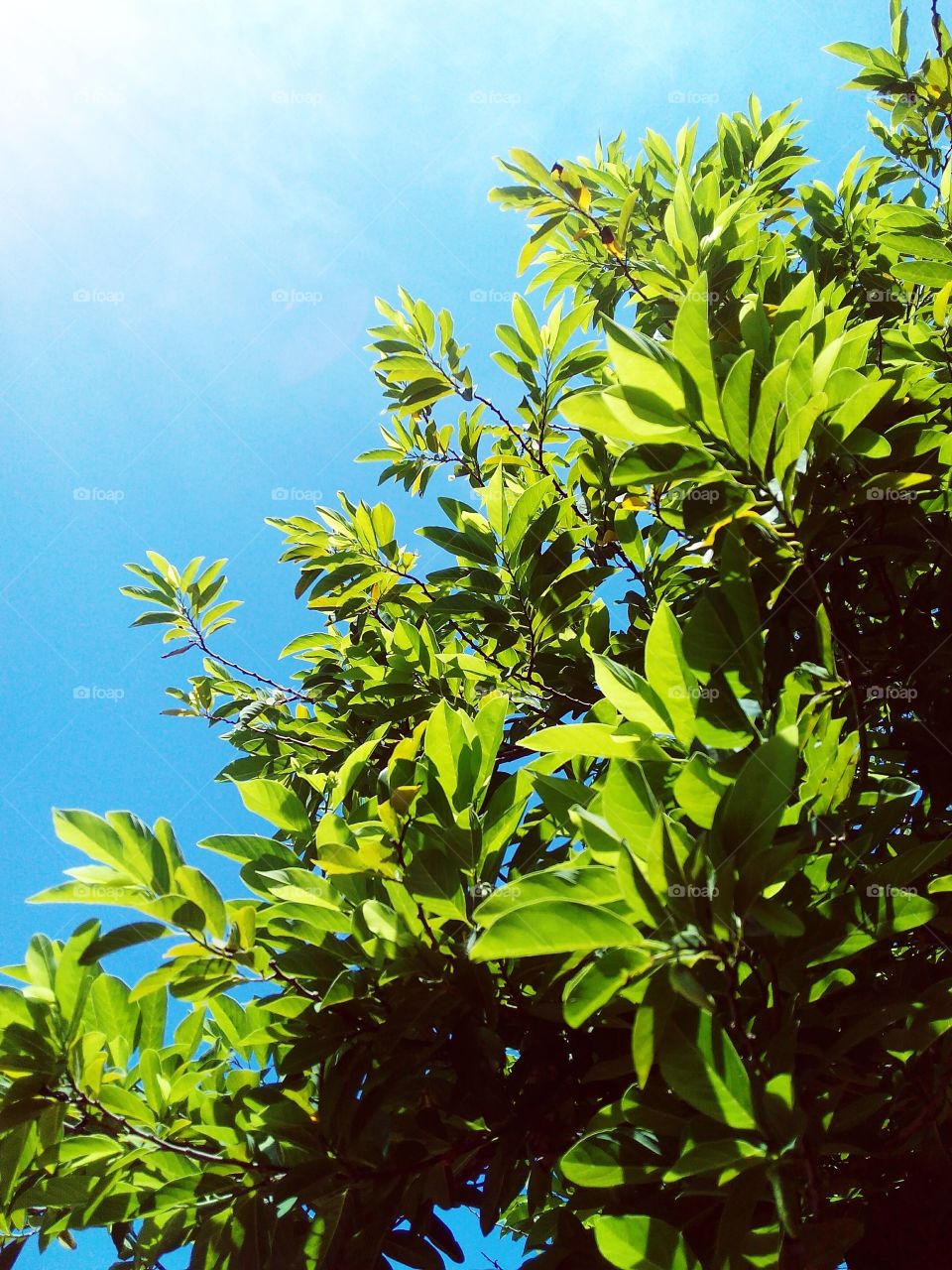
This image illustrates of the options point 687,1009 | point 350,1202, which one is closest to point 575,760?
point 687,1009

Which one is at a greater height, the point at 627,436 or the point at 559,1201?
the point at 627,436

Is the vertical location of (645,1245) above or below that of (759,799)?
below

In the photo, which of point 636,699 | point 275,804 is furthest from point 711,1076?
point 275,804

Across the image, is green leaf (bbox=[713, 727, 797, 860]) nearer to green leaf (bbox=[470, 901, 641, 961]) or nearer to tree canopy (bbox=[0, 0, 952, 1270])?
tree canopy (bbox=[0, 0, 952, 1270])

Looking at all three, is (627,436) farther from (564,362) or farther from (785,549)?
(564,362)

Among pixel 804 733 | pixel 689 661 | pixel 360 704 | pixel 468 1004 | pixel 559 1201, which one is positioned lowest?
pixel 559 1201

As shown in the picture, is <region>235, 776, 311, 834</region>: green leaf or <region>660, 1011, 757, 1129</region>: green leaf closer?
<region>660, 1011, 757, 1129</region>: green leaf

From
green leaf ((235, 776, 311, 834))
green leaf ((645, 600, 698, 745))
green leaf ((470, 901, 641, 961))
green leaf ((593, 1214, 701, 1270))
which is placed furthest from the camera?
green leaf ((235, 776, 311, 834))

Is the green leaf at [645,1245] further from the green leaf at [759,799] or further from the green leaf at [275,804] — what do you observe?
the green leaf at [275,804]

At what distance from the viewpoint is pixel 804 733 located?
58.4 inches

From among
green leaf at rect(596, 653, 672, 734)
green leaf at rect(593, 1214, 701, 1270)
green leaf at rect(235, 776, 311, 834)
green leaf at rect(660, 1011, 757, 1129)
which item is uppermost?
green leaf at rect(235, 776, 311, 834)

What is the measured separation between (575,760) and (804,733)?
2.35 ft

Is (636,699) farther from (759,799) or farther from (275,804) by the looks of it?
Result: (275,804)

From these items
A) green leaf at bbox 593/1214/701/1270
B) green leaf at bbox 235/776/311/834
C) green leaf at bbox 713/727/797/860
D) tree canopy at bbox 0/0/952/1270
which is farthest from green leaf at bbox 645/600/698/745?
green leaf at bbox 235/776/311/834
